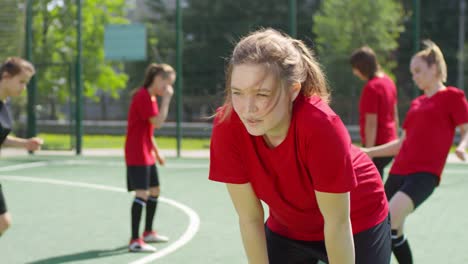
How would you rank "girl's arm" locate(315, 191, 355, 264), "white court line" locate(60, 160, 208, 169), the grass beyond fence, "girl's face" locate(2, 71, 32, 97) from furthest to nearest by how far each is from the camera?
the grass beyond fence
"white court line" locate(60, 160, 208, 169)
"girl's face" locate(2, 71, 32, 97)
"girl's arm" locate(315, 191, 355, 264)

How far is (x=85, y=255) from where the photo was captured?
6.23 metres

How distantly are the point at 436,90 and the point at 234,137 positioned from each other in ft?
9.02

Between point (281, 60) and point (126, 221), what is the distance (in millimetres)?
5987

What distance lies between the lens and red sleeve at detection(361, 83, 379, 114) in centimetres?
621

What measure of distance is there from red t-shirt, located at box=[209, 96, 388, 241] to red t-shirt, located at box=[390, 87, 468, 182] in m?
2.01

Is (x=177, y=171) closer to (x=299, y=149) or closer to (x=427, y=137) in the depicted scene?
(x=427, y=137)

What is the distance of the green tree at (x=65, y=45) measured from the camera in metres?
22.7

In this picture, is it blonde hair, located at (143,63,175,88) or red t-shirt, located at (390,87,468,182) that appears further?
blonde hair, located at (143,63,175,88)

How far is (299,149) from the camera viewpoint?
2.48 m

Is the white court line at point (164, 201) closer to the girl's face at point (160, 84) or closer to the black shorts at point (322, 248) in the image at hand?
the girl's face at point (160, 84)

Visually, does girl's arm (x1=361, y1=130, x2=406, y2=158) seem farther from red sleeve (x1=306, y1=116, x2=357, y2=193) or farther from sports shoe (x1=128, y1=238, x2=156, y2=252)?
sports shoe (x1=128, y1=238, x2=156, y2=252)

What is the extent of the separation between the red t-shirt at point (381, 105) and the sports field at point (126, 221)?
3.74 ft

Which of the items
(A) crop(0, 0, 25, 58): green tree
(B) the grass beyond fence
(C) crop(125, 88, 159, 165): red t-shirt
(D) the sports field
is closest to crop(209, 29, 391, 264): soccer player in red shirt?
(D) the sports field

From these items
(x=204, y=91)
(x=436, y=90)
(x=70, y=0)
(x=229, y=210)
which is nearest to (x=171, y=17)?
(x=204, y=91)
